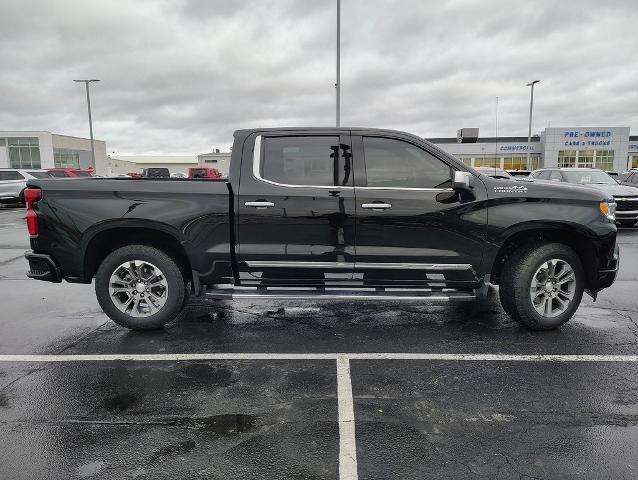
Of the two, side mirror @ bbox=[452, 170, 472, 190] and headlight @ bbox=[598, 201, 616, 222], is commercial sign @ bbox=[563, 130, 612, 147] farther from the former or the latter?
side mirror @ bbox=[452, 170, 472, 190]

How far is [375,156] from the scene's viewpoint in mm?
4723

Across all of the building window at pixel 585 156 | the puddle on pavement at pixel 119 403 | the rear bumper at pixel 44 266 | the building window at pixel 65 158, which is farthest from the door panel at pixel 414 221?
the building window at pixel 65 158

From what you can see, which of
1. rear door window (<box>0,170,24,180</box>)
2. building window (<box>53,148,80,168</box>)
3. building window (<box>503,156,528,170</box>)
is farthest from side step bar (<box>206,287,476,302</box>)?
building window (<box>53,148,80,168</box>)

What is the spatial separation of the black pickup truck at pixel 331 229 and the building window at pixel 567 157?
52193 millimetres

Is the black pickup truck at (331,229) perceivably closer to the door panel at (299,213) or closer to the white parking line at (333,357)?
the door panel at (299,213)

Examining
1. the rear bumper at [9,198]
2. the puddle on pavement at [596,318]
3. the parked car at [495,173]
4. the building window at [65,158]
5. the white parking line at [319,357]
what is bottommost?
the puddle on pavement at [596,318]

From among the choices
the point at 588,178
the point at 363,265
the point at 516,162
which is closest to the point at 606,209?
the point at 363,265

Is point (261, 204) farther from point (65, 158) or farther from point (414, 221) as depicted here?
point (65, 158)

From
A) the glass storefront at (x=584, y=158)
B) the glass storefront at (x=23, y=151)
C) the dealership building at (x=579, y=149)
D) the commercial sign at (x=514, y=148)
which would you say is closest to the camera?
the dealership building at (x=579, y=149)

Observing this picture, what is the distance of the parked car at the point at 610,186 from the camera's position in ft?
43.2

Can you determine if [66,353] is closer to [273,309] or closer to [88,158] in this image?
[273,309]

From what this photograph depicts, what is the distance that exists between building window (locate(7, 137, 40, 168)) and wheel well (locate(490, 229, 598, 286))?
6524cm

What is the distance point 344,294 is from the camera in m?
4.61

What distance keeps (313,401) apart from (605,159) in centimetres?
5697
